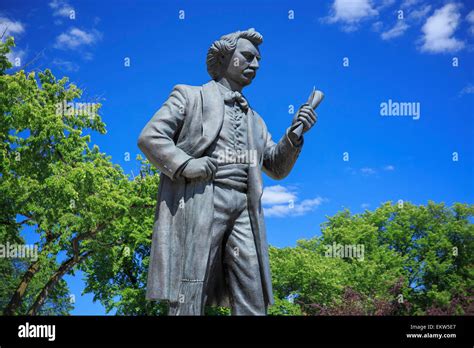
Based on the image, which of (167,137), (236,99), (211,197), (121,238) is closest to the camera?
(211,197)

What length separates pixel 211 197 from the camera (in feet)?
20.5

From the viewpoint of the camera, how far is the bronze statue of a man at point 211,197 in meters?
6.08

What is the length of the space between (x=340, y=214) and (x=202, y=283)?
3278 centimetres

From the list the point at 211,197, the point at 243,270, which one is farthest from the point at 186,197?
the point at 243,270

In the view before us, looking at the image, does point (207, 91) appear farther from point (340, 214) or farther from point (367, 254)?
point (340, 214)

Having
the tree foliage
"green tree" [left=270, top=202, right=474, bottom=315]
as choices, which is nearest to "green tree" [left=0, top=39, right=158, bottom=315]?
the tree foliage

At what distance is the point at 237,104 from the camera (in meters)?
7.00

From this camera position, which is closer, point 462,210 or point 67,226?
point 67,226

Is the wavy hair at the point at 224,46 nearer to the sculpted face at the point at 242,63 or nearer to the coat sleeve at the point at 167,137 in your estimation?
the sculpted face at the point at 242,63

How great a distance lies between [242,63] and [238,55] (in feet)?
0.35

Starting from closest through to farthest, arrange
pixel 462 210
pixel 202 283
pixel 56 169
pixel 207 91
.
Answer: pixel 202 283 → pixel 207 91 → pixel 56 169 → pixel 462 210

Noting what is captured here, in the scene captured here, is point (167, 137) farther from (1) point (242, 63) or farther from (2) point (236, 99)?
(1) point (242, 63)
